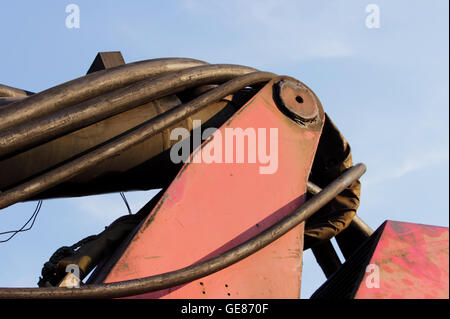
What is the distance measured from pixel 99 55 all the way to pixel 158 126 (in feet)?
2.58

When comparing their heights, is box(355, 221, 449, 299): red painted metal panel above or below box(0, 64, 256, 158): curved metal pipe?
below

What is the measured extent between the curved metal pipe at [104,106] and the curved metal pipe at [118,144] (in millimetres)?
132

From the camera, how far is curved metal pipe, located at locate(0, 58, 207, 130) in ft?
11.0

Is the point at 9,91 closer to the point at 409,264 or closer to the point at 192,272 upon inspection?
the point at 192,272

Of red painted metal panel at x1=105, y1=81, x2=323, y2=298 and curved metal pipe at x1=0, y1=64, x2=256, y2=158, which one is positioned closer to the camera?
curved metal pipe at x1=0, y1=64, x2=256, y2=158

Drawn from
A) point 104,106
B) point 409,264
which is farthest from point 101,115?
point 409,264

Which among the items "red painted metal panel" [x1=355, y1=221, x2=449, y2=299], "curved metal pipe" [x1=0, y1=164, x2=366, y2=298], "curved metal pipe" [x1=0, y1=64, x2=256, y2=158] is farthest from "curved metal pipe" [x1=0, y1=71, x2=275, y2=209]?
"red painted metal panel" [x1=355, y1=221, x2=449, y2=299]

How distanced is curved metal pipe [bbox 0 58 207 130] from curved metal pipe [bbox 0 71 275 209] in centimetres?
30

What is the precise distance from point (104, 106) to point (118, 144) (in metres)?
0.24

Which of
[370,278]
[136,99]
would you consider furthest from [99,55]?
[370,278]

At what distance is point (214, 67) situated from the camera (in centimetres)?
406

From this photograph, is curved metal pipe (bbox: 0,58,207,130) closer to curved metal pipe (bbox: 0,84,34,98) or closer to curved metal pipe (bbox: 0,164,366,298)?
curved metal pipe (bbox: 0,84,34,98)

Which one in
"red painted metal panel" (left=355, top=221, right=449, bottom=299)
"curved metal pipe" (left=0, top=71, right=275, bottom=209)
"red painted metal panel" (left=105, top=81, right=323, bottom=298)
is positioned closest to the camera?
"curved metal pipe" (left=0, top=71, right=275, bottom=209)
